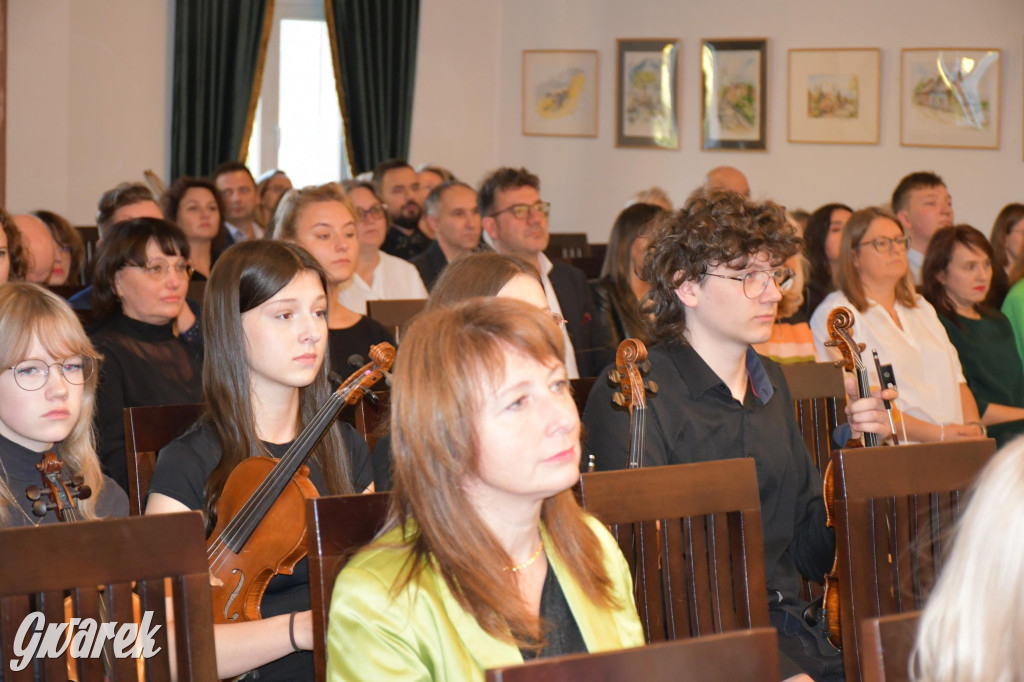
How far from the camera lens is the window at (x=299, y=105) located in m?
8.81

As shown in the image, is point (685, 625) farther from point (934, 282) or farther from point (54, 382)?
point (934, 282)

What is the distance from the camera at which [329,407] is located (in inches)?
83.3

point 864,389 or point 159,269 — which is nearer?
point 864,389

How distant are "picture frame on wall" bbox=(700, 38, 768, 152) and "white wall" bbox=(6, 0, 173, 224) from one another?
13.5 feet

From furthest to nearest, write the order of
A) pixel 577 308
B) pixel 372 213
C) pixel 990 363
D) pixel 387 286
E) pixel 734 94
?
pixel 734 94, pixel 372 213, pixel 387 286, pixel 577 308, pixel 990 363

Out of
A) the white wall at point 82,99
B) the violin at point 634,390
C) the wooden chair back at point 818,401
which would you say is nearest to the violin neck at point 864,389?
the wooden chair back at point 818,401

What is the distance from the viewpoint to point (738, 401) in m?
2.39

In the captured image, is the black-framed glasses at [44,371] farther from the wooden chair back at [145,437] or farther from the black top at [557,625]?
the black top at [557,625]

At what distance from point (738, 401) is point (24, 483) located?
1.46 metres

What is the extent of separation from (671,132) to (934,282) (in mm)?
4838

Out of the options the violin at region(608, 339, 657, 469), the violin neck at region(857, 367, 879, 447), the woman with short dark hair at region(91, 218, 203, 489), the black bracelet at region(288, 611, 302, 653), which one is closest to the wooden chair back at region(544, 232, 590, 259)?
the woman with short dark hair at region(91, 218, 203, 489)

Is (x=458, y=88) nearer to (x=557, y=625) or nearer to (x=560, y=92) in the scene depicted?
(x=560, y=92)

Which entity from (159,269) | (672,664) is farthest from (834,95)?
(672,664)

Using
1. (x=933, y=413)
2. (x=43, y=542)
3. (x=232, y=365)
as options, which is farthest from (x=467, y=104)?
(x=43, y=542)
